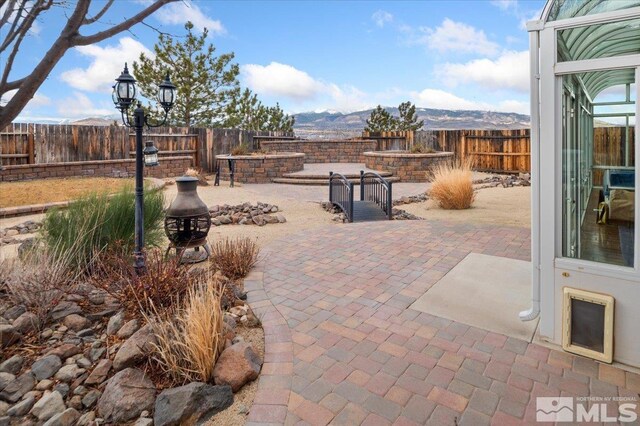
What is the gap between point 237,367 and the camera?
2414 mm

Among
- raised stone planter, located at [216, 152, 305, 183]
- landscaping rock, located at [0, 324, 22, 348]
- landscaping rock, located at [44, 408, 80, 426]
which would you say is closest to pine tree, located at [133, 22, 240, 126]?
raised stone planter, located at [216, 152, 305, 183]

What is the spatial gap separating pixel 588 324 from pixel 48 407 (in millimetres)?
3282

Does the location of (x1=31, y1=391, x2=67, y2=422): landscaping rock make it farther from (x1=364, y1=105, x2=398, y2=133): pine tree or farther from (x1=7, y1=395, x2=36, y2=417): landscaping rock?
(x1=364, y1=105, x2=398, y2=133): pine tree

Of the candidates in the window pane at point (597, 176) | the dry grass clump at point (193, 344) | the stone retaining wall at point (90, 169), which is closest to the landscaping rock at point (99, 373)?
the dry grass clump at point (193, 344)

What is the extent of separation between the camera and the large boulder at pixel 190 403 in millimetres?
2105

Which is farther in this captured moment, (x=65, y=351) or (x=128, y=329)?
(x=128, y=329)

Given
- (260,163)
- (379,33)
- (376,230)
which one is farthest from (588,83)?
(260,163)

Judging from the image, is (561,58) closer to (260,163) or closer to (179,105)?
(260,163)

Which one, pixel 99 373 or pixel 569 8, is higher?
pixel 569 8

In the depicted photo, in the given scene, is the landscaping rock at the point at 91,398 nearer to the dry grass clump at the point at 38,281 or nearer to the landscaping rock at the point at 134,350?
the landscaping rock at the point at 134,350

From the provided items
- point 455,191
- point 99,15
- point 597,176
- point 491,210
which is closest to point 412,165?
point 455,191

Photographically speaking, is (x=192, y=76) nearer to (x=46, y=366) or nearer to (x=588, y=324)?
(x=46, y=366)

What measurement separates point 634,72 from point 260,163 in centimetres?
1278

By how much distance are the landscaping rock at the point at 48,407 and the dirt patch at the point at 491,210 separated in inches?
248
